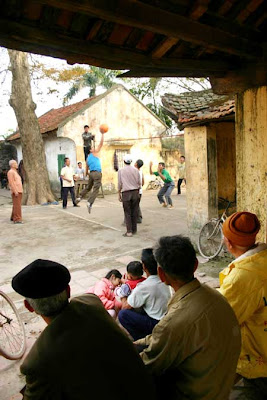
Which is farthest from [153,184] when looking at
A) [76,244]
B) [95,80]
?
[76,244]

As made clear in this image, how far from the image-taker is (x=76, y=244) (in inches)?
311

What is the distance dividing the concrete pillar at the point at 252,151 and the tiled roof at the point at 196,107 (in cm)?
162

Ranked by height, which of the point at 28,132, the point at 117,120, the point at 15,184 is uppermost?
the point at 117,120

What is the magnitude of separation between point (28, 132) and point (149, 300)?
13006 millimetres

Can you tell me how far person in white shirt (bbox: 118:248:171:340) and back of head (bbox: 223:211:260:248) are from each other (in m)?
0.78

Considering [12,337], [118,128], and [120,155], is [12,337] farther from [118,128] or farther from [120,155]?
[118,128]

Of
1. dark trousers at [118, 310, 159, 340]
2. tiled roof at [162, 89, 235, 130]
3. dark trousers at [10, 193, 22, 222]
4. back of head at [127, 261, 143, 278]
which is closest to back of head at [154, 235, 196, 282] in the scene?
dark trousers at [118, 310, 159, 340]

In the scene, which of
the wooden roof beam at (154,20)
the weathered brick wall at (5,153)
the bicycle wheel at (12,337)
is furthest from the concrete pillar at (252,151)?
the weathered brick wall at (5,153)

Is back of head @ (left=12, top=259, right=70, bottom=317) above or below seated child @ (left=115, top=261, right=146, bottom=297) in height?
above

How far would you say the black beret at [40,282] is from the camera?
170 centimetres

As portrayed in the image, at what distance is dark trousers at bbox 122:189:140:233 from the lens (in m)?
8.23

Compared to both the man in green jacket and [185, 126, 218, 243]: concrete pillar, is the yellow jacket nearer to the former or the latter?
[185, 126, 218, 243]: concrete pillar

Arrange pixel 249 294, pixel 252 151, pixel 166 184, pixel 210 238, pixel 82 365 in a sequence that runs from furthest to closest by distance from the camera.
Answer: pixel 166 184 < pixel 210 238 < pixel 252 151 < pixel 249 294 < pixel 82 365

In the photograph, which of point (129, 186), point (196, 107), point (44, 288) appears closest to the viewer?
point (44, 288)
